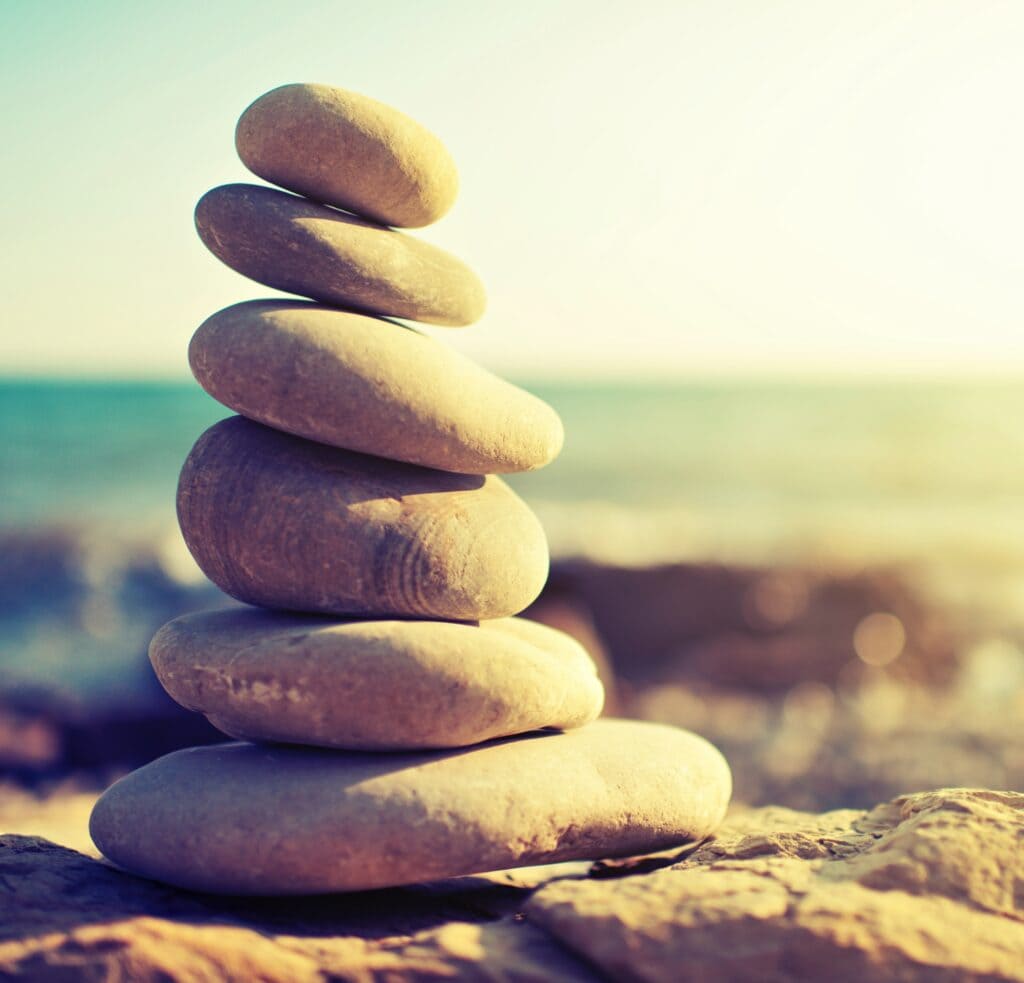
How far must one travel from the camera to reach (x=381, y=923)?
2.99 m

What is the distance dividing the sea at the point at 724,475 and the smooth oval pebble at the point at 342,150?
1059cm

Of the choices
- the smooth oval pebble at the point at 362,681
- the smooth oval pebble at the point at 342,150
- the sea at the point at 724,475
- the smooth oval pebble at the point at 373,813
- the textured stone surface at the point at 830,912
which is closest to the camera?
the textured stone surface at the point at 830,912

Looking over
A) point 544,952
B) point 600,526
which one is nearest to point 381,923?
point 544,952

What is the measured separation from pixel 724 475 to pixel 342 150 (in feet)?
86.7

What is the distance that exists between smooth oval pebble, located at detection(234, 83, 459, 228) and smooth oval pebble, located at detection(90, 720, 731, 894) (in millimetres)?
1658

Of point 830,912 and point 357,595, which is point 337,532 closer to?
point 357,595

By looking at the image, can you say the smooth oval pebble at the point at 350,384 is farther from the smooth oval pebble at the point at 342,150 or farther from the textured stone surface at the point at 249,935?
the textured stone surface at the point at 249,935

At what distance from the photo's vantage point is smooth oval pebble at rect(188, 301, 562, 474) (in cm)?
310

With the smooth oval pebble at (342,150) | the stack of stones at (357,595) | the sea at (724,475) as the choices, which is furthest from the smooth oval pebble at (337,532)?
the sea at (724,475)

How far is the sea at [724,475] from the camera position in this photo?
60.5ft

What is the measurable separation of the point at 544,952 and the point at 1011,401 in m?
42.9

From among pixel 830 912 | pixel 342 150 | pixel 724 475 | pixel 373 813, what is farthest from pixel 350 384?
pixel 724 475

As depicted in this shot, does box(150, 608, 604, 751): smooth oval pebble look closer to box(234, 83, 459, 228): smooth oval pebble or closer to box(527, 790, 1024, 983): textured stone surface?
box(527, 790, 1024, 983): textured stone surface

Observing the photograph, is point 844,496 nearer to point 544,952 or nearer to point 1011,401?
point 1011,401
